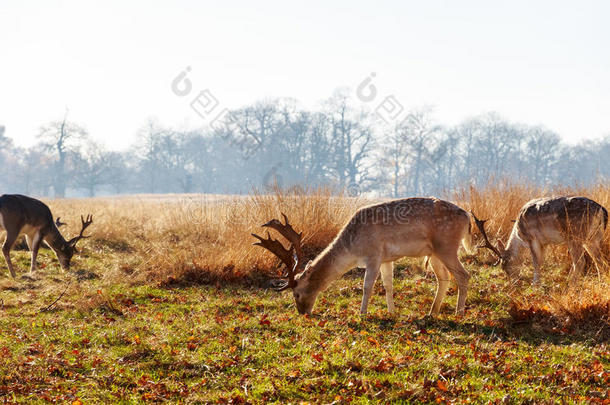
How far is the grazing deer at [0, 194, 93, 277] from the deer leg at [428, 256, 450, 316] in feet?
29.6

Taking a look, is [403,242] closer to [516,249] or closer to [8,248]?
[516,249]

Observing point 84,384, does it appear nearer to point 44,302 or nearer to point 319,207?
point 44,302

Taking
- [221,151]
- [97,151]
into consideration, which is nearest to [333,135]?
[221,151]

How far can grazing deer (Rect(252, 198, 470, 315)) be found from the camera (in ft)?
22.8

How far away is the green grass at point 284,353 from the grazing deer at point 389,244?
50 centimetres

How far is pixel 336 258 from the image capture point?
7.28m

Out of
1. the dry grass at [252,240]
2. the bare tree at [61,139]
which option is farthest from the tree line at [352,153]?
the dry grass at [252,240]

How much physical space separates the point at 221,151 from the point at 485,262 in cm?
6117

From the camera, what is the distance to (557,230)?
28.2 feet

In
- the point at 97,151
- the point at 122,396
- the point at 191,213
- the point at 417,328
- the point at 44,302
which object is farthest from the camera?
the point at 97,151

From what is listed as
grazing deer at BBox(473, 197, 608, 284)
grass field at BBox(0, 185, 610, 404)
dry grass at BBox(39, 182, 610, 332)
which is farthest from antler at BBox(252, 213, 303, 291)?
grazing deer at BBox(473, 197, 608, 284)

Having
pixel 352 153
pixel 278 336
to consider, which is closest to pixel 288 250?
pixel 278 336

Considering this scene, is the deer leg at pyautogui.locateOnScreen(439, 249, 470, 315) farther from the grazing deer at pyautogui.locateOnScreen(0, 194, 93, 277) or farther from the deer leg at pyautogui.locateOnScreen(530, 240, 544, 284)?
the grazing deer at pyautogui.locateOnScreen(0, 194, 93, 277)

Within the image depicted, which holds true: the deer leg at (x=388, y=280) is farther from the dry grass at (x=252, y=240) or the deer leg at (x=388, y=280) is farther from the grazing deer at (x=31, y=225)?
the grazing deer at (x=31, y=225)
